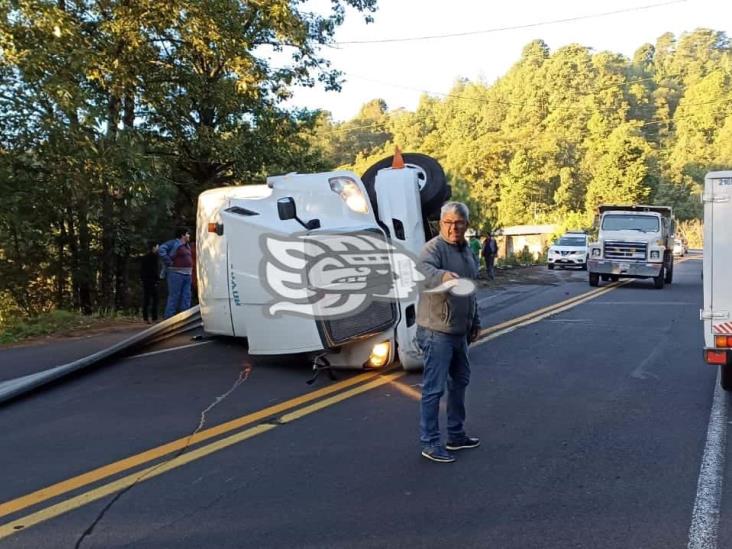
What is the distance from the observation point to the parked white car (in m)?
32.7

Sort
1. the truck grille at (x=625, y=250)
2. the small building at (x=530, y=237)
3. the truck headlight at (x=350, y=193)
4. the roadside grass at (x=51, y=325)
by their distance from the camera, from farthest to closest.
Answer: the small building at (x=530, y=237)
the truck grille at (x=625, y=250)
the roadside grass at (x=51, y=325)
the truck headlight at (x=350, y=193)

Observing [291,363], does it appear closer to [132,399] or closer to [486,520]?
[132,399]

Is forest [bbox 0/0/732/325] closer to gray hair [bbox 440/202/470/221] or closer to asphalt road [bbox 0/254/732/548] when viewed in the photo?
asphalt road [bbox 0/254/732/548]

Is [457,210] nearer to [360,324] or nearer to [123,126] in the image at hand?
[360,324]

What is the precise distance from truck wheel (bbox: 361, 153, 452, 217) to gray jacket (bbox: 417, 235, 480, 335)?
11.1 ft

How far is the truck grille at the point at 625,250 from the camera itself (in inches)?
827

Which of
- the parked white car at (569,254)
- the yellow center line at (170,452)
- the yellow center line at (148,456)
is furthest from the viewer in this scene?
the parked white car at (569,254)

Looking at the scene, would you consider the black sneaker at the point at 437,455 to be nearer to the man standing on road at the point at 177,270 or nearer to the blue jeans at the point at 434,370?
the blue jeans at the point at 434,370

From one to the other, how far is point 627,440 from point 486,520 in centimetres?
Answer: 205

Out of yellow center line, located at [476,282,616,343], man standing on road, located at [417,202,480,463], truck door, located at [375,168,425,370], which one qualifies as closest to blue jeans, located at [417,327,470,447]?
man standing on road, located at [417,202,480,463]

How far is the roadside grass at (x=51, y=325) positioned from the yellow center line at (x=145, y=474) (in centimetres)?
654

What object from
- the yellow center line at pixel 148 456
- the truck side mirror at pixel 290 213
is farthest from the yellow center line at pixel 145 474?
the truck side mirror at pixel 290 213

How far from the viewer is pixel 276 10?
1456 centimetres

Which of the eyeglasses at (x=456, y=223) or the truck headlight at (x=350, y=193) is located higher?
the truck headlight at (x=350, y=193)
